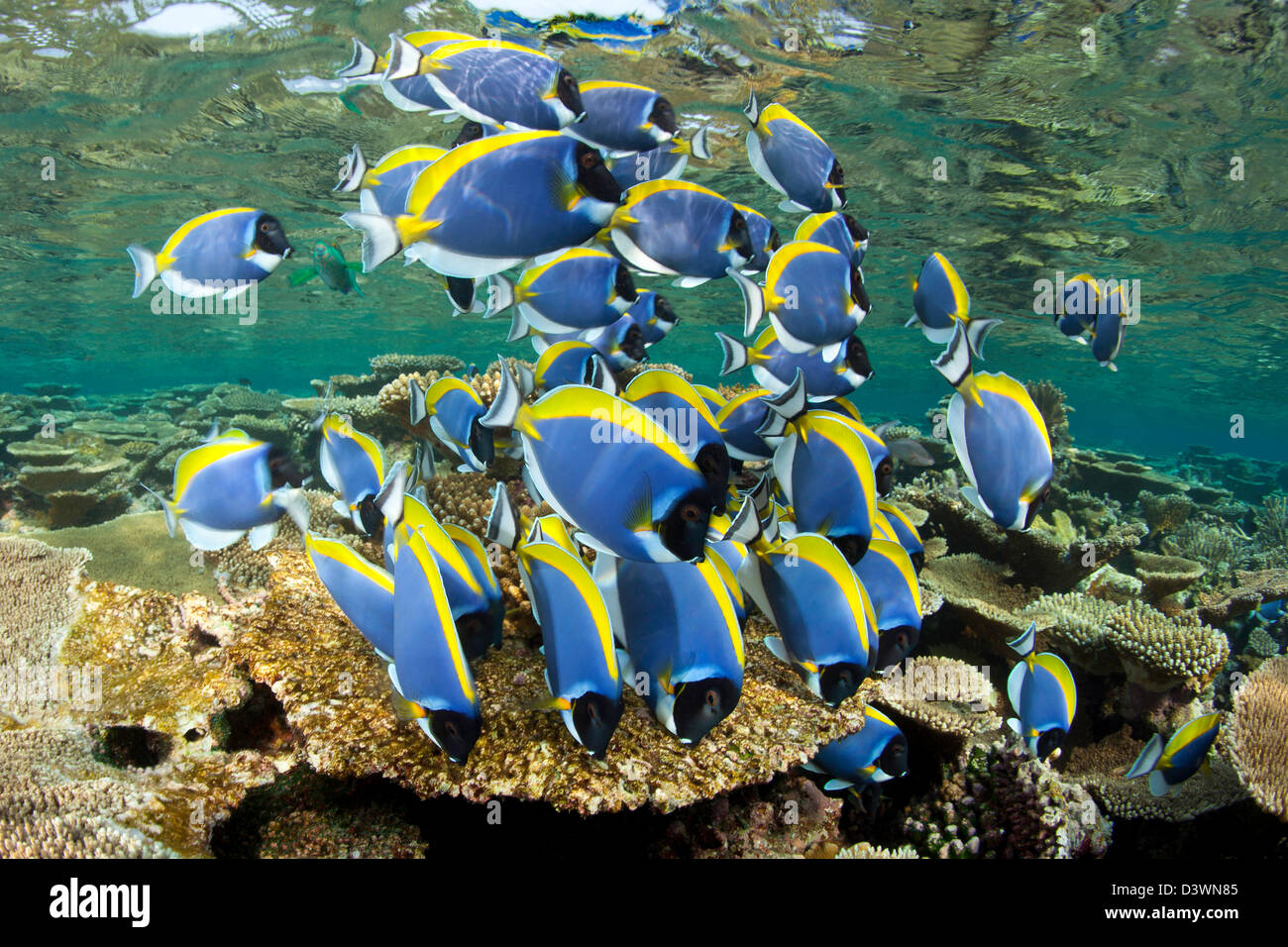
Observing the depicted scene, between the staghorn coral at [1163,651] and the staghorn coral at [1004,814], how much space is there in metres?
1.41

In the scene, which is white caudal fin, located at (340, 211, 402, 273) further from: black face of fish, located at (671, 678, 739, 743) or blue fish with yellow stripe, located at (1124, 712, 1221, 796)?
blue fish with yellow stripe, located at (1124, 712, 1221, 796)

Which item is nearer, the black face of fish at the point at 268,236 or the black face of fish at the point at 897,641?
the black face of fish at the point at 897,641

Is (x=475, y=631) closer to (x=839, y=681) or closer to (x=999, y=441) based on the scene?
(x=839, y=681)

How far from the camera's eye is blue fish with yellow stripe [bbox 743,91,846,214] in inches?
121

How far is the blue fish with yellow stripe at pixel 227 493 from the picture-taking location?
2.56 meters

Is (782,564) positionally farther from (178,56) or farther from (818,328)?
(178,56)

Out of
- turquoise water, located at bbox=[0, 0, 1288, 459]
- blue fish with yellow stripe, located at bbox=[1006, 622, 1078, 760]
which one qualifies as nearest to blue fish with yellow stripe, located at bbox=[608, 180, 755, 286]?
blue fish with yellow stripe, located at bbox=[1006, 622, 1078, 760]

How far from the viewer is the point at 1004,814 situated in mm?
3311

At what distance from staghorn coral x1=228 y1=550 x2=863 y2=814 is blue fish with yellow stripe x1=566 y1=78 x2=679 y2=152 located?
7.84 ft

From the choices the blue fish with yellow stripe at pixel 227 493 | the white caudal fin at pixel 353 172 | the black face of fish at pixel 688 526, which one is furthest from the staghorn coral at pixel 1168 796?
the white caudal fin at pixel 353 172

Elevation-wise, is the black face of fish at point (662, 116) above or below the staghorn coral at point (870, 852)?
above

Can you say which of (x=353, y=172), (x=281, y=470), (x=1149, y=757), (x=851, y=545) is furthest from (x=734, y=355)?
(x=1149, y=757)

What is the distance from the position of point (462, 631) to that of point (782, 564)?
1169 mm

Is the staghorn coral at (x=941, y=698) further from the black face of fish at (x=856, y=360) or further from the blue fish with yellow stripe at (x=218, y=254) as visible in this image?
the blue fish with yellow stripe at (x=218, y=254)
